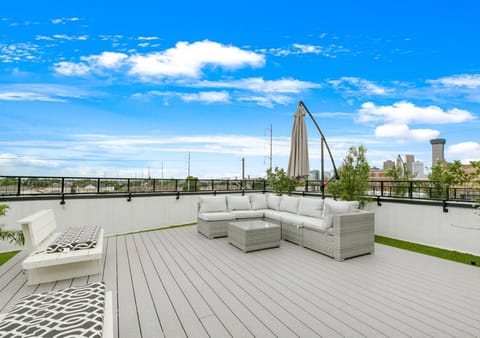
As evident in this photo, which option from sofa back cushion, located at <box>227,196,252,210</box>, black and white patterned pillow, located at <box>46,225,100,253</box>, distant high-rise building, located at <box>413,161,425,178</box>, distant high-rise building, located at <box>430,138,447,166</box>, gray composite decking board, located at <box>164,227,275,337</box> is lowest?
gray composite decking board, located at <box>164,227,275,337</box>

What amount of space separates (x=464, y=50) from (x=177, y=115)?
10701 millimetres

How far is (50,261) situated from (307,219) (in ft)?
13.7

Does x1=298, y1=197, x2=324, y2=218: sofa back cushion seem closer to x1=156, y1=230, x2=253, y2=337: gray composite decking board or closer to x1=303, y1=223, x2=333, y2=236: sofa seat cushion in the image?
x1=303, y1=223, x2=333, y2=236: sofa seat cushion

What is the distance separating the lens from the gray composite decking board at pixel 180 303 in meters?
1.98

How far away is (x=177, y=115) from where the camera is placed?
1121cm

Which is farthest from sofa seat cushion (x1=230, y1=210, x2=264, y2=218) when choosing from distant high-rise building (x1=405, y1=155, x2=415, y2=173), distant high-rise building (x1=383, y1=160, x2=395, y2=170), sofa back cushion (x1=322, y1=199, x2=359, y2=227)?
distant high-rise building (x1=405, y1=155, x2=415, y2=173)

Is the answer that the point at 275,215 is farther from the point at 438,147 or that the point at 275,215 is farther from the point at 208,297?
the point at 438,147

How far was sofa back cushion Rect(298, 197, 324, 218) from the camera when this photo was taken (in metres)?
4.98

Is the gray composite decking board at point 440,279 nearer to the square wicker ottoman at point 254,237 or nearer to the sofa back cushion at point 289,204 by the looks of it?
the square wicker ottoman at point 254,237

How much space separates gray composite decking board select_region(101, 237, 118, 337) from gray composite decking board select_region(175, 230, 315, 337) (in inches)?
53.0

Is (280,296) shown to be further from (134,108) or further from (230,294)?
(134,108)

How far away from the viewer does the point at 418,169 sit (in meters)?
9.22

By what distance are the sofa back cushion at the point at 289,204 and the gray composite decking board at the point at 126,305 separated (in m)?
3.58

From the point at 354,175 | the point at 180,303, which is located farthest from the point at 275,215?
the point at 180,303
